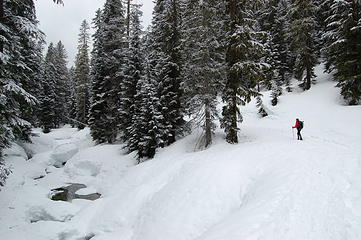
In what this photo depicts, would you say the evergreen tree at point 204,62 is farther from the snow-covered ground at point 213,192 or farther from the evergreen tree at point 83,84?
the evergreen tree at point 83,84

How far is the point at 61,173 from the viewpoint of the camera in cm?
2291

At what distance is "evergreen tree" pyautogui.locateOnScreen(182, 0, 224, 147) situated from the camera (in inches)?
718

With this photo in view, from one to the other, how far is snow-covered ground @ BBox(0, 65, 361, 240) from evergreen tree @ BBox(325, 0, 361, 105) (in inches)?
70.4

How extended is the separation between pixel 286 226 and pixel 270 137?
11.5m

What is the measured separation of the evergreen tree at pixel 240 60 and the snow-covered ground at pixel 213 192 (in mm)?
2218

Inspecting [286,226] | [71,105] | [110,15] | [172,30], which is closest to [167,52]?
[172,30]

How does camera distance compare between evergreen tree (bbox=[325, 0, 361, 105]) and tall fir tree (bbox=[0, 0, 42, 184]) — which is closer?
tall fir tree (bbox=[0, 0, 42, 184])

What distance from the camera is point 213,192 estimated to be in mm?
11719

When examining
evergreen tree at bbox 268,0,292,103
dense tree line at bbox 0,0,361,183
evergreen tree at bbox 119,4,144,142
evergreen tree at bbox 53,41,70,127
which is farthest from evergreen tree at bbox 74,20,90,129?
evergreen tree at bbox 268,0,292,103

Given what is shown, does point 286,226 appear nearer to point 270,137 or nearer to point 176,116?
point 270,137

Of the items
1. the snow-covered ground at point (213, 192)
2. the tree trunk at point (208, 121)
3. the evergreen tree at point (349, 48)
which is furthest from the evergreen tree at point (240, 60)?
the evergreen tree at point (349, 48)

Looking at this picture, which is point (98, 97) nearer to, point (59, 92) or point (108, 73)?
point (108, 73)

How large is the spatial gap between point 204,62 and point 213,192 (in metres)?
9.56

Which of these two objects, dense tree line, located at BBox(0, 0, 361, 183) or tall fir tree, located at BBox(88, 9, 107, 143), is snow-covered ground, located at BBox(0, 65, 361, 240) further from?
tall fir tree, located at BBox(88, 9, 107, 143)
